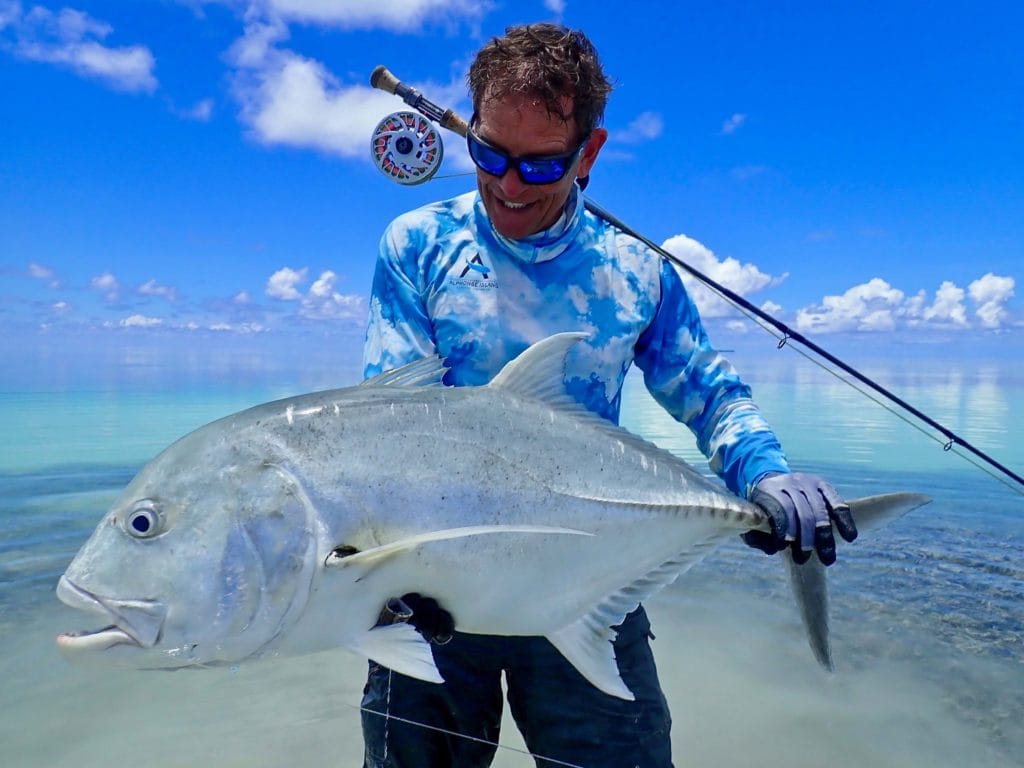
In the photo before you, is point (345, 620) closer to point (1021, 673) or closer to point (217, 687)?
point (217, 687)

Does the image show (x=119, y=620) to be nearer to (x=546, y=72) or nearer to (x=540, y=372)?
(x=540, y=372)

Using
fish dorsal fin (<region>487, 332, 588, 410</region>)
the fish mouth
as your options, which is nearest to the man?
fish dorsal fin (<region>487, 332, 588, 410</region>)

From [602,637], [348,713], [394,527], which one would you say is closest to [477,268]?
[394,527]

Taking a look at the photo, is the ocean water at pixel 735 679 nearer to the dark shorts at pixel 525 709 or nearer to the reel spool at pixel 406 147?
the dark shorts at pixel 525 709

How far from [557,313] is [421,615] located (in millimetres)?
1074

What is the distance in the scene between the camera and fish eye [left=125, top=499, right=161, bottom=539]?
4.50 ft

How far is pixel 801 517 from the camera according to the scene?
1982mm

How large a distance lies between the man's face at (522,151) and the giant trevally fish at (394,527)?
0.59 meters

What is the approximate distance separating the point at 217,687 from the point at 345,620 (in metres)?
Result: 3.22

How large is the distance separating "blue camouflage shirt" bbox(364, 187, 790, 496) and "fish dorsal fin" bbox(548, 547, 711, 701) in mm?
546

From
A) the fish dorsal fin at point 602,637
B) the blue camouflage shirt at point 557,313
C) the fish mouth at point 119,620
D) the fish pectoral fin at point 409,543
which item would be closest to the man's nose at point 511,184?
the blue camouflage shirt at point 557,313

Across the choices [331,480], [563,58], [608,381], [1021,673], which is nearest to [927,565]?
[1021,673]

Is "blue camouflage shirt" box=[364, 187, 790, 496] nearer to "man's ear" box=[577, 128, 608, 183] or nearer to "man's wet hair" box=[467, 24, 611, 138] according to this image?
"man's ear" box=[577, 128, 608, 183]

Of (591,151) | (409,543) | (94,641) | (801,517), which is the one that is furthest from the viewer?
(591,151)
